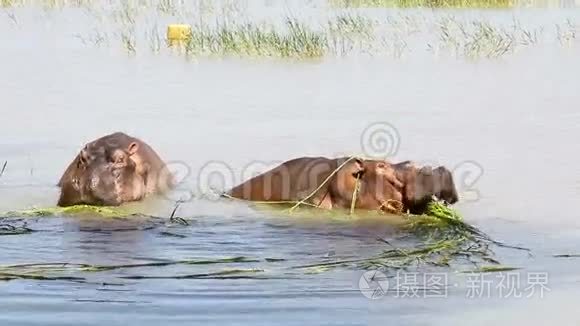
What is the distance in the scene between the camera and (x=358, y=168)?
8.45 metres

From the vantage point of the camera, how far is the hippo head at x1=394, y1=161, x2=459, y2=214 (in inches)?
325

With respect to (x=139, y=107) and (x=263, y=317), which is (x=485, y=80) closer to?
(x=139, y=107)

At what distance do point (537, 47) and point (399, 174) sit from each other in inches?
355

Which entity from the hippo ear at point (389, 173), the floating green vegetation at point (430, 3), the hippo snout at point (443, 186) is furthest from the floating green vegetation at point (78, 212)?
the floating green vegetation at point (430, 3)

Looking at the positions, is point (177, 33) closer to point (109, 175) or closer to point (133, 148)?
point (133, 148)

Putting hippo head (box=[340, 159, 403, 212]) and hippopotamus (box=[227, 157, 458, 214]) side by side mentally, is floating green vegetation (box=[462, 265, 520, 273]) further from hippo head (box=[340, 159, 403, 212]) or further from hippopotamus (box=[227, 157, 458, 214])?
hippo head (box=[340, 159, 403, 212])

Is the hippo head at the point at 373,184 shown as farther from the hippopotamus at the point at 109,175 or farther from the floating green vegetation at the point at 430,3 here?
the floating green vegetation at the point at 430,3

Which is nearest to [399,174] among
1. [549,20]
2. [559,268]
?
[559,268]

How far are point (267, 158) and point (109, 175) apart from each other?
190cm

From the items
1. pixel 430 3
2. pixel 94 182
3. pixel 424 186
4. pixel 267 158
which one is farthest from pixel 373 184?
pixel 430 3

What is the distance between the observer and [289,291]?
657 cm

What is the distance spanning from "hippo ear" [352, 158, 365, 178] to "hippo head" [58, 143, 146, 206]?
130 cm

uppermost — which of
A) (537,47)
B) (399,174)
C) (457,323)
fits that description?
(537,47)

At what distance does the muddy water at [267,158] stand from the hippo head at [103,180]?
204mm
